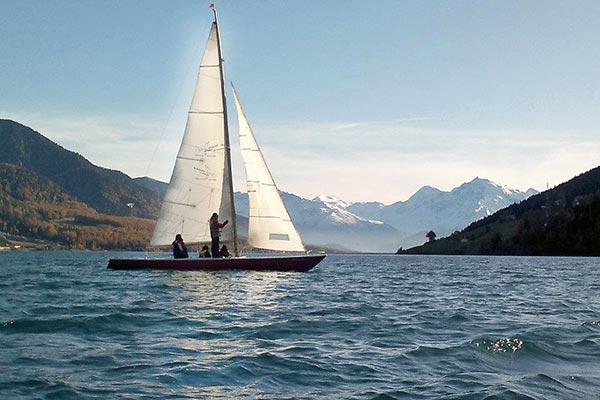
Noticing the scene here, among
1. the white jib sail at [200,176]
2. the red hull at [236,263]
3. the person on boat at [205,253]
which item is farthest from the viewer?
the white jib sail at [200,176]

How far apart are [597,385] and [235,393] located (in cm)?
888

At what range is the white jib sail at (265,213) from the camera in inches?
2275

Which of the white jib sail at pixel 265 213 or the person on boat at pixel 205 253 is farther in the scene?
the white jib sail at pixel 265 213

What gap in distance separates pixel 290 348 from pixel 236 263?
3546cm

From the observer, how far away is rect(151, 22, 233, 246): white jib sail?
194 feet

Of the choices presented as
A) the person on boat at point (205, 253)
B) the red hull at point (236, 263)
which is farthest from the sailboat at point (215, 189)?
the person on boat at point (205, 253)

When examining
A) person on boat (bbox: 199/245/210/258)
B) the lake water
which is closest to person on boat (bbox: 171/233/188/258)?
person on boat (bbox: 199/245/210/258)

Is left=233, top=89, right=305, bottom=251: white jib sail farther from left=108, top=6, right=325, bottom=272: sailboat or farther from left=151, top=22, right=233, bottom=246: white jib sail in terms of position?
left=151, top=22, right=233, bottom=246: white jib sail

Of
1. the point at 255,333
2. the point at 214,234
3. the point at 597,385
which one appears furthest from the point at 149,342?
the point at 214,234

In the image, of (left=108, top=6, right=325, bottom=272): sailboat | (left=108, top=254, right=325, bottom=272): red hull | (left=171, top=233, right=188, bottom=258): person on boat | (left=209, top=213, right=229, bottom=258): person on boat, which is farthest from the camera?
(left=108, top=6, right=325, bottom=272): sailboat

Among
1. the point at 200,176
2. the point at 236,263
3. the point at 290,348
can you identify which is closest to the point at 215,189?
the point at 200,176

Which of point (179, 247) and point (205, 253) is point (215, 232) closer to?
point (205, 253)

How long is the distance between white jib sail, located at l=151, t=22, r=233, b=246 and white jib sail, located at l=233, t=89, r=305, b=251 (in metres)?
2.51

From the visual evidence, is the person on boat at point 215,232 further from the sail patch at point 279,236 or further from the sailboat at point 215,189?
the sail patch at point 279,236
